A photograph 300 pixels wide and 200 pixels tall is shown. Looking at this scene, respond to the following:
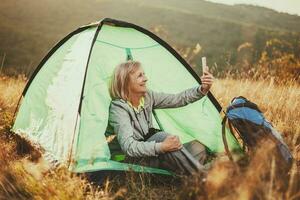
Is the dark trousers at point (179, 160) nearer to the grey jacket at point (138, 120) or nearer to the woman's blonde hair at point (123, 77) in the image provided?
the grey jacket at point (138, 120)

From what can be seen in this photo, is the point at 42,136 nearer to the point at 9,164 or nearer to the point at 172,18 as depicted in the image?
the point at 9,164

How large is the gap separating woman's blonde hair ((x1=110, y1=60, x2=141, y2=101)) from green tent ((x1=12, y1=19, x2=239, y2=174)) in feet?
1.05

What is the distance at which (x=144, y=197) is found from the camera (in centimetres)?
354

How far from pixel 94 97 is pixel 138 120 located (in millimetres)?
Result: 527

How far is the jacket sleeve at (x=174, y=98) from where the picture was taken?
4.43 m

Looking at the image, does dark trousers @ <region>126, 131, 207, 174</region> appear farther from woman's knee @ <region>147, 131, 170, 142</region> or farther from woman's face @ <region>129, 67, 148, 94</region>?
woman's face @ <region>129, 67, 148, 94</region>

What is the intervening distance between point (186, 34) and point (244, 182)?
28604mm

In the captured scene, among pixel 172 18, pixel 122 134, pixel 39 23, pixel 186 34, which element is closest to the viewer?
pixel 122 134

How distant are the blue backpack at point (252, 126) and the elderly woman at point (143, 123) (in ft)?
1.32

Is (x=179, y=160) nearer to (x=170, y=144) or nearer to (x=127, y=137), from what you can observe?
(x=170, y=144)

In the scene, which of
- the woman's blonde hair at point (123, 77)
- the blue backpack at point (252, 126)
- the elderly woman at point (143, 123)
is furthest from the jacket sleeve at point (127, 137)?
the blue backpack at point (252, 126)

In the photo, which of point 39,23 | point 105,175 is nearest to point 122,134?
point 105,175

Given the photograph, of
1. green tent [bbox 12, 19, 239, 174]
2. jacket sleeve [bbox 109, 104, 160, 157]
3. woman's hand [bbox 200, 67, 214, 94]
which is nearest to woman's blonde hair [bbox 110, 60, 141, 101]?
jacket sleeve [bbox 109, 104, 160, 157]

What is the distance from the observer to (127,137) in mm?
3844
